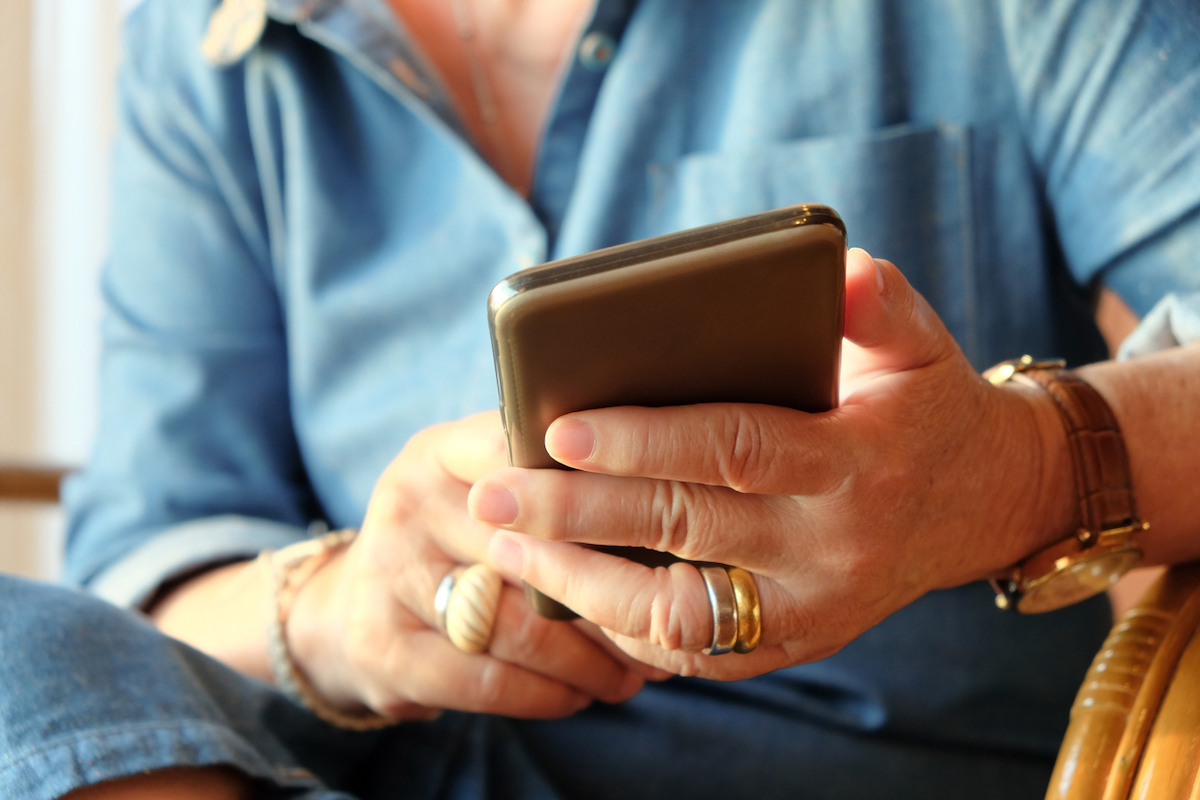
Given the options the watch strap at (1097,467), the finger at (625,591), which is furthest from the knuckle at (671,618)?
the watch strap at (1097,467)

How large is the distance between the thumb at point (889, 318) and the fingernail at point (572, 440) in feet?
0.38

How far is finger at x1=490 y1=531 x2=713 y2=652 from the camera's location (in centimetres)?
37

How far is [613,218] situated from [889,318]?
35cm

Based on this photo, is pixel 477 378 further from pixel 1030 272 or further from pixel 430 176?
pixel 1030 272

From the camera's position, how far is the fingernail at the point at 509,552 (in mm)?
384

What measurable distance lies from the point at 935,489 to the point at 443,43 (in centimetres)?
60

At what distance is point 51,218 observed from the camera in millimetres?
1268

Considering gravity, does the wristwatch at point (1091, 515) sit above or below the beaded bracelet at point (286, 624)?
above

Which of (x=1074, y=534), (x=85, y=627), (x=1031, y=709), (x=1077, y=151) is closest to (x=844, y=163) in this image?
(x=1077, y=151)

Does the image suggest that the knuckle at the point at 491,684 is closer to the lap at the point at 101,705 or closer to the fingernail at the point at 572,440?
the lap at the point at 101,705

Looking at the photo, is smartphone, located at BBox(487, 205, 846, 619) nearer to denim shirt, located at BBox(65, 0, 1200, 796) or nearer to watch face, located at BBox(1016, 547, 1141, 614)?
watch face, located at BBox(1016, 547, 1141, 614)

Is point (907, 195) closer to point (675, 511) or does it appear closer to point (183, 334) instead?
point (675, 511)

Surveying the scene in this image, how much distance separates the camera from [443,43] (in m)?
0.76

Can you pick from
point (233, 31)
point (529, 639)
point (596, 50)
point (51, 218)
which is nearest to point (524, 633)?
point (529, 639)
